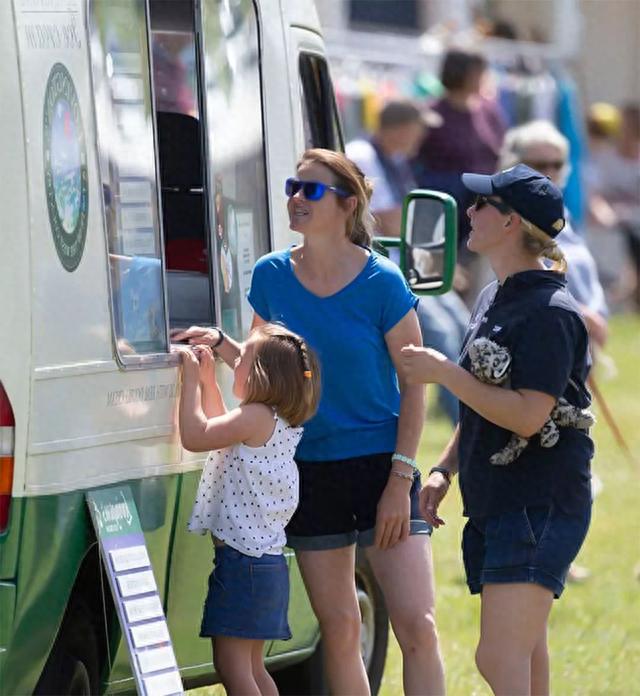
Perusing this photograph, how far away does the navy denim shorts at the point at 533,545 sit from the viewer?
499 cm

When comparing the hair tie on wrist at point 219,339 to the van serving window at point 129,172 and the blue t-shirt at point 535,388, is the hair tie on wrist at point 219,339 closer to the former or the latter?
the van serving window at point 129,172

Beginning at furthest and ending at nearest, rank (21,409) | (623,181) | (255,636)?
(623,181) < (255,636) < (21,409)

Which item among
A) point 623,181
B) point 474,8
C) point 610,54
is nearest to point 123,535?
point 623,181

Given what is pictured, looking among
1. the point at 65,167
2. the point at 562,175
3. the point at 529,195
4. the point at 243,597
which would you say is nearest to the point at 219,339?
the point at 243,597

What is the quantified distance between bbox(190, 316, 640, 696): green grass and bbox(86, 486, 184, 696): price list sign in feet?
5.61

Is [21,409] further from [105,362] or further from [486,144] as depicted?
[486,144]

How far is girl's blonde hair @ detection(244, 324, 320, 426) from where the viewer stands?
5.05 metres

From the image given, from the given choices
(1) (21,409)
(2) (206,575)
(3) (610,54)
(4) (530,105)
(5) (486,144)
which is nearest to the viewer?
(1) (21,409)

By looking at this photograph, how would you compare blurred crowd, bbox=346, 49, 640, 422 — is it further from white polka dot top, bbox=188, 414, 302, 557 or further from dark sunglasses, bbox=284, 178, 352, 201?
white polka dot top, bbox=188, 414, 302, 557

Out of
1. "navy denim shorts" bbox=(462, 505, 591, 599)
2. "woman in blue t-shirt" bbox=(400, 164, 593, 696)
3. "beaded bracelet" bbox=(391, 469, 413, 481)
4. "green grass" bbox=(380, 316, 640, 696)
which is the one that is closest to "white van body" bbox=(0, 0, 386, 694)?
"beaded bracelet" bbox=(391, 469, 413, 481)

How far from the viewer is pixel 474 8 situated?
2634cm

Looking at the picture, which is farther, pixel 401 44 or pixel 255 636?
pixel 401 44

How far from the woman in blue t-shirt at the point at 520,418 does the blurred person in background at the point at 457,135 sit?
7.05 meters

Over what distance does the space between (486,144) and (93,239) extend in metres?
8.07
